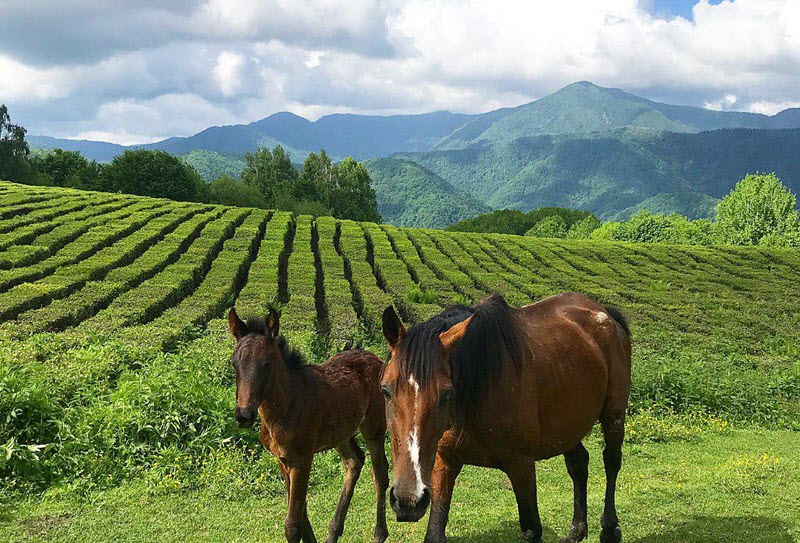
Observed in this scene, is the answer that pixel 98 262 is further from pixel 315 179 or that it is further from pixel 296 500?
pixel 315 179

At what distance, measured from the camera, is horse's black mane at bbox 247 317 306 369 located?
510cm

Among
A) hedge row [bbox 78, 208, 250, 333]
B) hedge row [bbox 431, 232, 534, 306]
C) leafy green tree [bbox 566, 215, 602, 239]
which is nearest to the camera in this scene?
hedge row [bbox 78, 208, 250, 333]

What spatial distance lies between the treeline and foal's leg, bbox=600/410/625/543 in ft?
188

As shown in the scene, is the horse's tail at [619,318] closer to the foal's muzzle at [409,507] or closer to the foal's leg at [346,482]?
the foal's leg at [346,482]

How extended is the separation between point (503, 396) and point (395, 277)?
2011cm

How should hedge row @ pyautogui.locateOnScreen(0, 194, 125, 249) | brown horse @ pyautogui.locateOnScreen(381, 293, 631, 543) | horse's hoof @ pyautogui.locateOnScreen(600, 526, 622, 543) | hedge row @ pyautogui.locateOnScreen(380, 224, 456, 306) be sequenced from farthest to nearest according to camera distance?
hedge row @ pyautogui.locateOnScreen(0, 194, 125, 249) < hedge row @ pyautogui.locateOnScreen(380, 224, 456, 306) < horse's hoof @ pyautogui.locateOnScreen(600, 526, 622, 543) < brown horse @ pyautogui.locateOnScreen(381, 293, 631, 543)

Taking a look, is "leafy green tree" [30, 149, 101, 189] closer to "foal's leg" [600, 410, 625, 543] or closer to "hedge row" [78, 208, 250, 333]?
"hedge row" [78, 208, 250, 333]

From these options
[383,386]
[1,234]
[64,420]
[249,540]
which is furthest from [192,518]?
Result: [1,234]

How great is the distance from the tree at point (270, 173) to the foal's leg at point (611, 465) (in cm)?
6975

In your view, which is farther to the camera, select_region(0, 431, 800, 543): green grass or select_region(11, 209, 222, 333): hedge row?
select_region(11, 209, 222, 333): hedge row

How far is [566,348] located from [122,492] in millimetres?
5707

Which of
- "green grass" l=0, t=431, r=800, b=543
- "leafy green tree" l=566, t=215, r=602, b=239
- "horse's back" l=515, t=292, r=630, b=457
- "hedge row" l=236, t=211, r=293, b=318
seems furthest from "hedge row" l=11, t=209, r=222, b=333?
"leafy green tree" l=566, t=215, r=602, b=239

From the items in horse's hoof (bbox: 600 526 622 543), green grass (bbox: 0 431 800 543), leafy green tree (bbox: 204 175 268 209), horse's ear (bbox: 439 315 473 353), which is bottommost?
green grass (bbox: 0 431 800 543)

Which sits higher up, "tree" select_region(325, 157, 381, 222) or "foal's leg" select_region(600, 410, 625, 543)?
"tree" select_region(325, 157, 381, 222)
